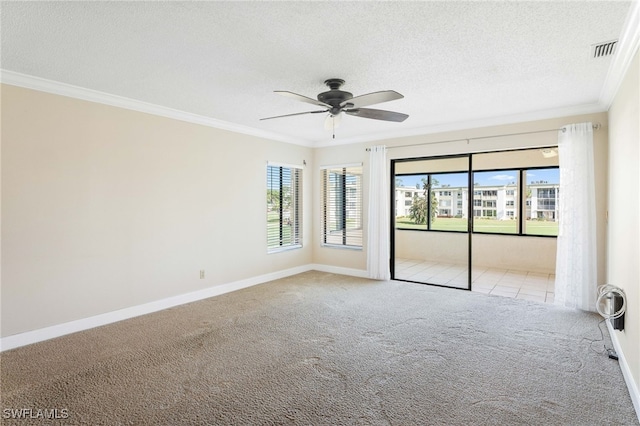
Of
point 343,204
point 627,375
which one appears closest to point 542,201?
point 343,204

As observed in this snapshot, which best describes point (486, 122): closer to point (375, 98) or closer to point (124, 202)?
point (375, 98)

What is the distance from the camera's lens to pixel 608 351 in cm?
310

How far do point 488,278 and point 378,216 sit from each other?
8.03 feet

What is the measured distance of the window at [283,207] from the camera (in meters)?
6.07

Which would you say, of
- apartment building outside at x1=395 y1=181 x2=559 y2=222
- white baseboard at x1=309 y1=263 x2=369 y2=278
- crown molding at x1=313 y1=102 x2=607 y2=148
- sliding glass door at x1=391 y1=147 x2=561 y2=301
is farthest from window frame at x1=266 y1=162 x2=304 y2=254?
apartment building outside at x1=395 y1=181 x2=559 y2=222

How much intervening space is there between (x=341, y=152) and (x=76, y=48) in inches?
178

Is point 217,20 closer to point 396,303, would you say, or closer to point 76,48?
point 76,48

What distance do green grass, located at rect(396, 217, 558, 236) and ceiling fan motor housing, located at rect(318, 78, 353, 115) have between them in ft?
12.7

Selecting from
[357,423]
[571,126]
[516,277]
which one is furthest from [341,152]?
[357,423]

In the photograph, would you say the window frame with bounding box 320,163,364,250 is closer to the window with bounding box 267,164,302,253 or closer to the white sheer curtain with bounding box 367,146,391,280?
the white sheer curtain with bounding box 367,146,391,280

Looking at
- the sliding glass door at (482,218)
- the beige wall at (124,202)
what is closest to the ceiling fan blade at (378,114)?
the beige wall at (124,202)

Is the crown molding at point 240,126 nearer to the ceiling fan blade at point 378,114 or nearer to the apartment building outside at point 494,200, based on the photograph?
the apartment building outside at point 494,200

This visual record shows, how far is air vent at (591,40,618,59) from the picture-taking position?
262 cm

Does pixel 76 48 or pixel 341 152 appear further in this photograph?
pixel 341 152
